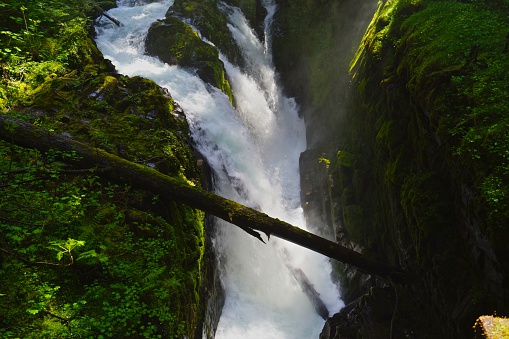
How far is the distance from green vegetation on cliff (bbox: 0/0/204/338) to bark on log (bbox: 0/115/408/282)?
22 cm

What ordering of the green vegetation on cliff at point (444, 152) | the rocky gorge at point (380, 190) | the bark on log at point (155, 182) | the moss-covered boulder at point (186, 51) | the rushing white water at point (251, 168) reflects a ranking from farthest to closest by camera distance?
the moss-covered boulder at point (186, 51) < the rushing white water at point (251, 168) < the bark on log at point (155, 182) < the green vegetation on cliff at point (444, 152) < the rocky gorge at point (380, 190)

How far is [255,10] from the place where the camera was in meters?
23.5

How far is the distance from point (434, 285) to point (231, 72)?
48.2 feet

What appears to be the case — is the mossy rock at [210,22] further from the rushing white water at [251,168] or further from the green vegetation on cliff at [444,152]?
the green vegetation on cliff at [444,152]

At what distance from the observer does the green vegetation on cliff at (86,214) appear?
365 cm

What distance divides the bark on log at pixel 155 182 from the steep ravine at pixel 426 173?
1849 mm

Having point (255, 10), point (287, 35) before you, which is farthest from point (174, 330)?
point (255, 10)

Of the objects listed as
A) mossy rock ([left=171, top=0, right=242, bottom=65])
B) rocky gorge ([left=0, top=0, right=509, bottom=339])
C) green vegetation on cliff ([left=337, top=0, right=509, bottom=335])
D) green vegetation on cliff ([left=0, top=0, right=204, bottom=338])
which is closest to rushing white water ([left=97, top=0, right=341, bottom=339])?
mossy rock ([left=171, top=0, right=242, bottom=65])

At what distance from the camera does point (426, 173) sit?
23.0ft

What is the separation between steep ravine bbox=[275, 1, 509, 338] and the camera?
5254mm

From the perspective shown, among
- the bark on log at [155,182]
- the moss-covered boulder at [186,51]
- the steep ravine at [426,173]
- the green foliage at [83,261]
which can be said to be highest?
the moss-covered boulder at [186,51]

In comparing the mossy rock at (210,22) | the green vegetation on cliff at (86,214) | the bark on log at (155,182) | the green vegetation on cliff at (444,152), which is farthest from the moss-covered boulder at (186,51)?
the bark on log at (155,182)

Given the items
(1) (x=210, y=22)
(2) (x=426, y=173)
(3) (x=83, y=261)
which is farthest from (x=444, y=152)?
(1) (x=210, y=22)

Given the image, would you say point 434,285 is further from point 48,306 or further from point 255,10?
point 255,10
